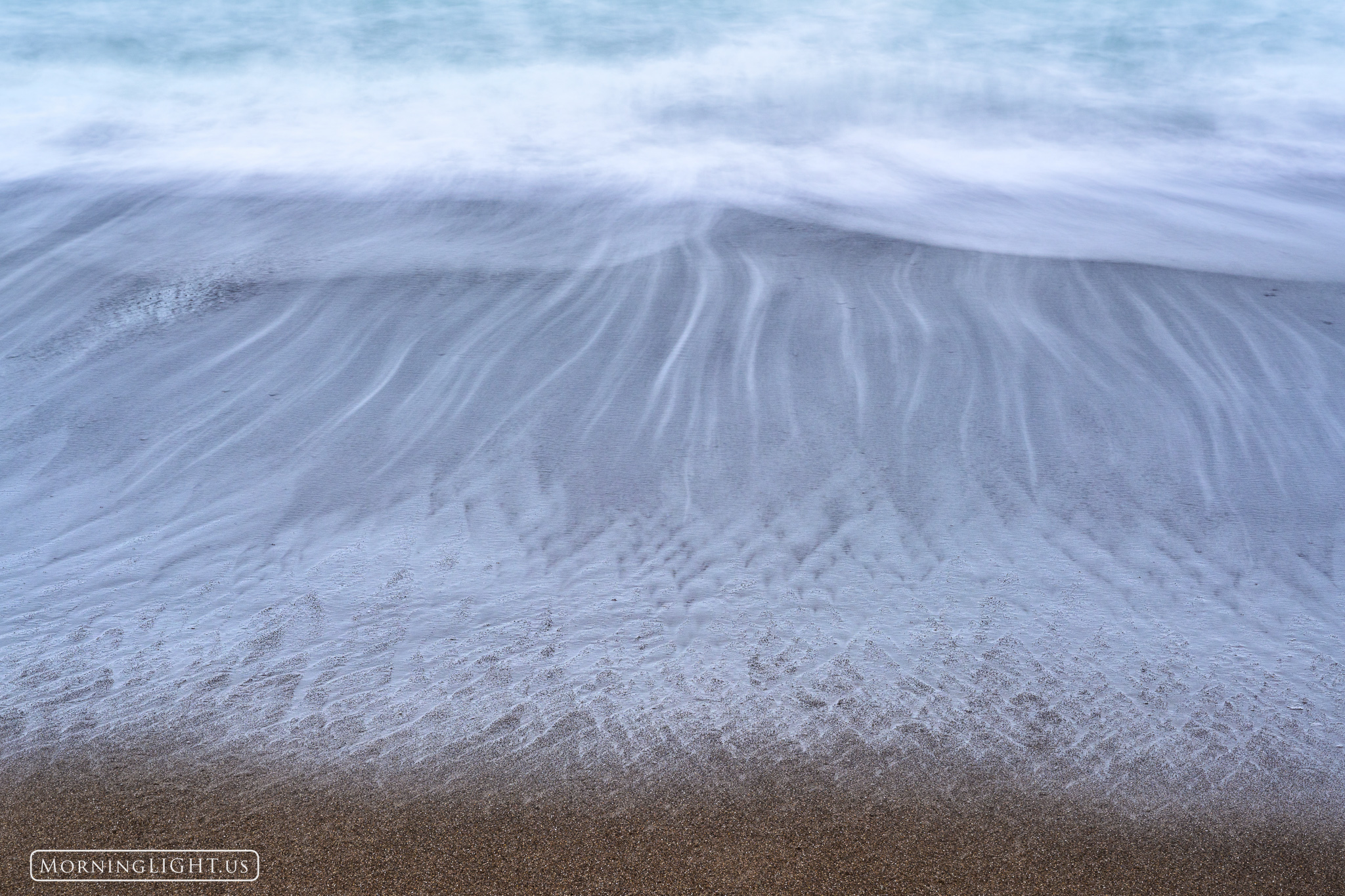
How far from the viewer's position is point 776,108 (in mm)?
6875

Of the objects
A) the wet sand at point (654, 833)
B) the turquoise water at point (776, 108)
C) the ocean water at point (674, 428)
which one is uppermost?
the turquoise water at point (776, 108)

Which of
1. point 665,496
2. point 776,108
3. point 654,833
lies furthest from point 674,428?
point 776,108

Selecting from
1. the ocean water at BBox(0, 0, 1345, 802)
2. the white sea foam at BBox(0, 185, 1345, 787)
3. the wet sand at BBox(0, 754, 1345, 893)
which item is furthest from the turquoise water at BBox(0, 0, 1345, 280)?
the wet sand at BBox(0, 754, 1345, 893)

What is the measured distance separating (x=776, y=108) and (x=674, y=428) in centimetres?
416

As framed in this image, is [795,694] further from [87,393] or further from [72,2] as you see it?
[72,2]

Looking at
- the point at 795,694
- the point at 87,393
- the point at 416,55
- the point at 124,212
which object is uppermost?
the point at 416,55

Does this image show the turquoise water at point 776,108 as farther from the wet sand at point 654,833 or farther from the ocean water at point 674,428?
the wet sand at point 654,833

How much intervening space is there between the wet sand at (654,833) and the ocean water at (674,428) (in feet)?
0.40

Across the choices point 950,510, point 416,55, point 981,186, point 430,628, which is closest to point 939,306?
point 950,510

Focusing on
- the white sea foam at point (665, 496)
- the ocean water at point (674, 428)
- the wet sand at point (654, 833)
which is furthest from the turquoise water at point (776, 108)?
the wet sand at point (654, 833)

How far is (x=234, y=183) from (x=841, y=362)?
12.2ft

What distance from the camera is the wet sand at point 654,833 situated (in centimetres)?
191

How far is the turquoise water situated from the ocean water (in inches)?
2.4

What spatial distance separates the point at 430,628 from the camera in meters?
2.59
